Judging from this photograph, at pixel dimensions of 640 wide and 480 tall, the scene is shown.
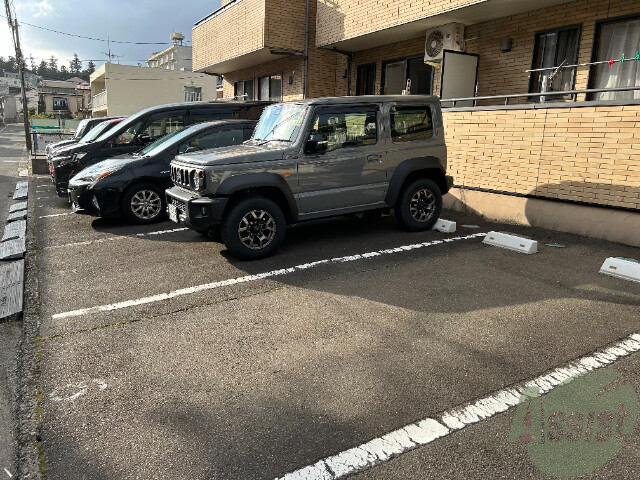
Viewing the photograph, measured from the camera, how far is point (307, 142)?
19.0 ft

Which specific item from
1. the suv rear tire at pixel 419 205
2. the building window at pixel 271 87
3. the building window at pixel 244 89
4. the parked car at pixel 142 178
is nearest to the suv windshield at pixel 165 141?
the parked car at pixel 142 178

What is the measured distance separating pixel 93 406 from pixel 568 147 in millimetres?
6947

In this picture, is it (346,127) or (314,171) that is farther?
(346,127)

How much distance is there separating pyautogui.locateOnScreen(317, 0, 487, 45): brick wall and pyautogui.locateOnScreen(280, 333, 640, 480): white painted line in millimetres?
7214

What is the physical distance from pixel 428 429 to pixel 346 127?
14.3 feet

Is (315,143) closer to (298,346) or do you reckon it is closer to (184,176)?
(184,176)

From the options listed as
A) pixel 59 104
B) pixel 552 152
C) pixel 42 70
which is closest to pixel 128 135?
pixel 552 152

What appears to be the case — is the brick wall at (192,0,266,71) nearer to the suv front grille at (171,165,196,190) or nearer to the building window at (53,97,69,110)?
the suv front grille at (171,165,196,190)

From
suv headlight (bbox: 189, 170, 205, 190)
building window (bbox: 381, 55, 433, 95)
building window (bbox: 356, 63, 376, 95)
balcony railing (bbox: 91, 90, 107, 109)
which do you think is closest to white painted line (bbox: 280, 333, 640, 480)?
suv headlight (bbox: 189, 170, 205, 190)

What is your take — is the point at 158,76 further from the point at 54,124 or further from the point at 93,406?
the point at 93,406

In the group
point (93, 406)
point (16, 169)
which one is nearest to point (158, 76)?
point (16, 169)

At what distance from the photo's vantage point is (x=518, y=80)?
907 cm

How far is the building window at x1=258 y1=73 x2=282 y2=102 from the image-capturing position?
50.3 ft

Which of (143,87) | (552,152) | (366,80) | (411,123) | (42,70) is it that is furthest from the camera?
(42,70)
